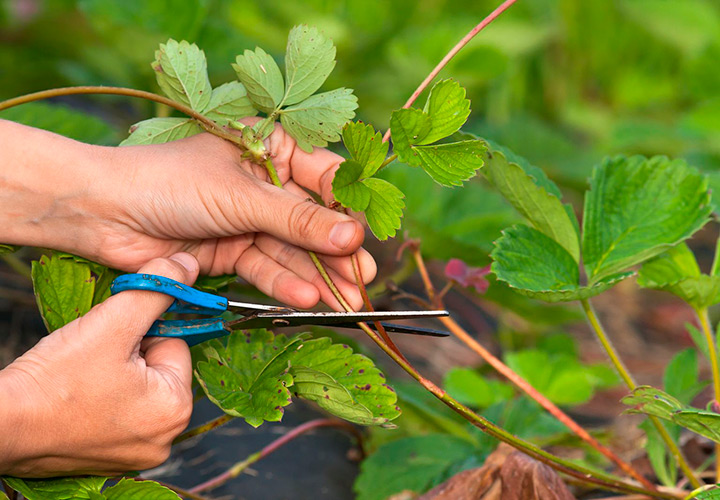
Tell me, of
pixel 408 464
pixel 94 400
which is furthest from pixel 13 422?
pixel 408 464

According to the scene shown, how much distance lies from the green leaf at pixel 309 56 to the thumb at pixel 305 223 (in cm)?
13

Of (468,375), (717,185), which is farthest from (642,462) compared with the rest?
(717,185)

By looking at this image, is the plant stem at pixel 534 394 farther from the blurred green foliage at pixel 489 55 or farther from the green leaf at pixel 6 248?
the blurred green foliage at pixel 489 55

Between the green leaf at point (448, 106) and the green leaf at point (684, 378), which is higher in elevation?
the green leaf at point (448, 106)

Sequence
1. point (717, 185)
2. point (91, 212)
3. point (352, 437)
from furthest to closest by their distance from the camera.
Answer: point (352, 437) → point (717, 185) → point (91, 212)

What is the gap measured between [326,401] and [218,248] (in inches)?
11.3

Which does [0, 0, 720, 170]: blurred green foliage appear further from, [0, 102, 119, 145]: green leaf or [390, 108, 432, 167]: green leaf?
[390, 108, 432, 167]: green leaf

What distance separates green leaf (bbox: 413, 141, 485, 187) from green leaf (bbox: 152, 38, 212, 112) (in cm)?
27

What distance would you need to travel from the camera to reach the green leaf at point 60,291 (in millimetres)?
853

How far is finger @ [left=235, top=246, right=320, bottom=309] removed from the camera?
2.94 feet

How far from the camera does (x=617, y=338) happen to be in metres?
2.22

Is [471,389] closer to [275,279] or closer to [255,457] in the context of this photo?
[255,457]

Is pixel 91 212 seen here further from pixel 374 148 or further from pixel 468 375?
pixel 468 375

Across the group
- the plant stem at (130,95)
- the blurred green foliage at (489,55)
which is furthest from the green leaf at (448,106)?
the blurred green foliage at (489,55)
